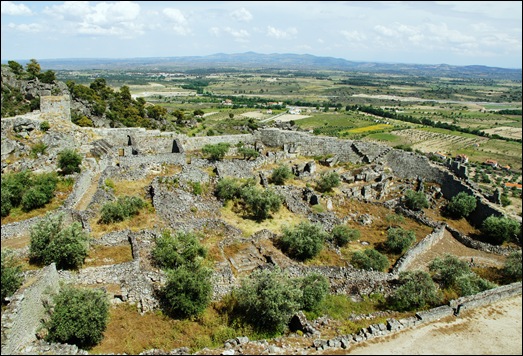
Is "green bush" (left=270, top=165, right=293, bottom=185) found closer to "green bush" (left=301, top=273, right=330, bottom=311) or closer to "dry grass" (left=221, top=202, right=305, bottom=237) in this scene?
"dry grass" (left=221, top=202, right=305, bottom=237)

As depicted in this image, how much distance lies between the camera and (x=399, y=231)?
26688mm

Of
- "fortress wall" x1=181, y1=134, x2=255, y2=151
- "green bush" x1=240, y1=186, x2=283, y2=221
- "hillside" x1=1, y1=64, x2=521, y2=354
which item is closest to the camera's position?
"hillside" x1=1, y1=64, x2=521, y2=354

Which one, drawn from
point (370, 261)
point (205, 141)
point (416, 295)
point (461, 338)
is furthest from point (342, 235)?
point (205, 141)

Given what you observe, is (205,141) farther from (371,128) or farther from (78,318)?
(371,128)

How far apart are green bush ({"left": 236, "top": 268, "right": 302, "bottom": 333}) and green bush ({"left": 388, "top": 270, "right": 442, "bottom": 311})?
5.80 meters

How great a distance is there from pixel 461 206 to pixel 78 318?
1221 inches

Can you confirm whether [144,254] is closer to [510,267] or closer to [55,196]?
[55,196]

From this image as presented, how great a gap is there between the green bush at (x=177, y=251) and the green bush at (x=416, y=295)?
10.4m

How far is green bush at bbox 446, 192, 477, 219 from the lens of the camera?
106ft

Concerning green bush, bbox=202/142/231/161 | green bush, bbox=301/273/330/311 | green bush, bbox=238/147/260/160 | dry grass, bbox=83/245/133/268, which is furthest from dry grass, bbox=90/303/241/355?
green bush, bbox=238/147/260/160

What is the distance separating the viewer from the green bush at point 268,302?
15.4 metres

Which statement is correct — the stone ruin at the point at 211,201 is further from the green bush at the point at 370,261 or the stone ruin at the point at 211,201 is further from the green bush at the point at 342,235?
the green bush at the point at 342,235

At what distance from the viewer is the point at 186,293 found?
15.9m

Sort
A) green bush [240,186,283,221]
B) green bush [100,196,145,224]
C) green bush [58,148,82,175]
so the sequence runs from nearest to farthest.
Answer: green bush [100,196,145,224], green bush [58,148,82,175], green bush [240,186,283,221]
